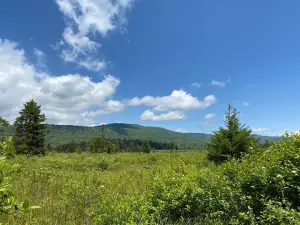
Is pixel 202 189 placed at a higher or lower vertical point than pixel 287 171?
lower

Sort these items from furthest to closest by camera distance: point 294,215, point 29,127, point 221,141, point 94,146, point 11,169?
point 94,146
point 29,127
point 221,141
point 294,215
point 11,169

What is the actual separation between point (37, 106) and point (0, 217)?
117ft

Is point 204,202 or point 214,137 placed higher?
point 214,137

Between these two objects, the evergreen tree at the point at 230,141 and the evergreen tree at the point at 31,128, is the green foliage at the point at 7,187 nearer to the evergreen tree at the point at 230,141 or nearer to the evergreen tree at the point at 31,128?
the evergreen tree at the point at 230,141

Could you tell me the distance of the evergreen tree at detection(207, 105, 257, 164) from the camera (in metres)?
13.0

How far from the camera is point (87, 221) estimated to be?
183 inches

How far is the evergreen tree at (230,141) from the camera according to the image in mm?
12984

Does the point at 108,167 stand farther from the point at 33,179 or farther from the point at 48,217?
the point at 48,217

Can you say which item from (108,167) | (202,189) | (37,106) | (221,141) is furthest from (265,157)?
(37,106)

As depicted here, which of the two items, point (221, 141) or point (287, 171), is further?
point (221, 141)

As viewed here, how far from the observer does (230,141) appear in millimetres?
13445

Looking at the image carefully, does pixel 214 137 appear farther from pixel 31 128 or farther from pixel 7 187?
pixel 31 128

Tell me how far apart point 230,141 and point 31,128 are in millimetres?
33324

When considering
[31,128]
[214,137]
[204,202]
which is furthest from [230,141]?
[31,128]
